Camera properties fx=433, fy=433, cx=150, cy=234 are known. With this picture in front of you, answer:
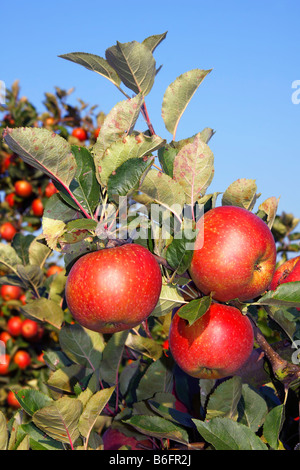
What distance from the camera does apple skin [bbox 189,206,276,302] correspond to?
1213 mm

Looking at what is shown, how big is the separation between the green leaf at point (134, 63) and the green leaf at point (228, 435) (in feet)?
3.13

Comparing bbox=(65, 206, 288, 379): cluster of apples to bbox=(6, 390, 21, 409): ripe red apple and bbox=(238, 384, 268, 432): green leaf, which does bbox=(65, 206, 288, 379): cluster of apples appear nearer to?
bbox=(238, 384, 268, 432): green leaf

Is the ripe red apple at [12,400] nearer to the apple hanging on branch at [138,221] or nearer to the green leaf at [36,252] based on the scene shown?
the green leaf at [36,252]

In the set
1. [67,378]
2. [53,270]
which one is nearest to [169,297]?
[67,378]

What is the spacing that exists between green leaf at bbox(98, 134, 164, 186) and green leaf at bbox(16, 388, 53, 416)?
0.75 meters

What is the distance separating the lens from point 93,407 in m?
1.32

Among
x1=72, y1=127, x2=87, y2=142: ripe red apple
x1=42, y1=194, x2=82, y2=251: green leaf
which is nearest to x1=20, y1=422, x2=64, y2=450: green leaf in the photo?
x1=42, y1=194, x2=82, y2=251: green leaf

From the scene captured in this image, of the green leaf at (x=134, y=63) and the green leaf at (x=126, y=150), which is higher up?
the green leaf at (x=134, y=63)

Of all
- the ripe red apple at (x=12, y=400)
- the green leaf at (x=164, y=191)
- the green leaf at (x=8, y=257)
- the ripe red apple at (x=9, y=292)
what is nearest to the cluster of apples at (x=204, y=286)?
the green leaf at (x=164, y=191)

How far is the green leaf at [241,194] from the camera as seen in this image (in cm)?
137

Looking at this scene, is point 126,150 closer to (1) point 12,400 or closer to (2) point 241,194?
(2) point 241,194

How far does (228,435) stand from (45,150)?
92 cm

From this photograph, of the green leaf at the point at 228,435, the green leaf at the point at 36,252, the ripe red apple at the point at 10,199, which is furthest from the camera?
the ripe red apple at the point at 10,199
